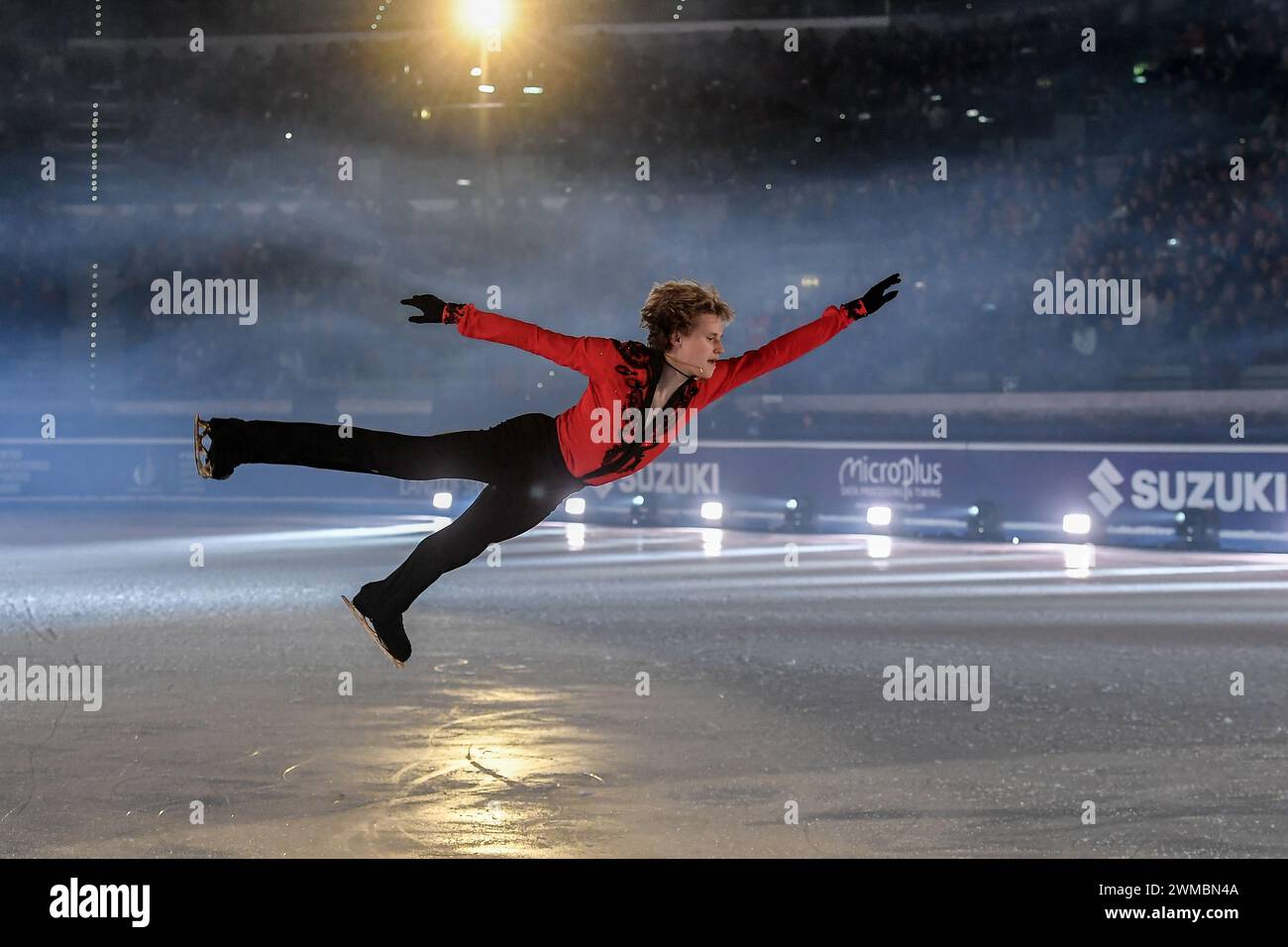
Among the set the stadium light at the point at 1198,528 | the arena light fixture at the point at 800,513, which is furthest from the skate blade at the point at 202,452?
the arena light fixture at the point at 800,513

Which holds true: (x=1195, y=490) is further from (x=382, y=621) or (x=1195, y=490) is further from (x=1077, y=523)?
(x=382, y=621)

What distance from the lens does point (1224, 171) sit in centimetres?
2238

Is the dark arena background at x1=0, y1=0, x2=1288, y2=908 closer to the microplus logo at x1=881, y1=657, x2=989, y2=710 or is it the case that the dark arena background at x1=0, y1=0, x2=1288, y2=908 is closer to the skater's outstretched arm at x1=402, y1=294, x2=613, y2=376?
the microplus logo at x1=881, y1=657, x2=989, y2=710

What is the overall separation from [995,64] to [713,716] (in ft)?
62.6

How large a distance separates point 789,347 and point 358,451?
1096 millimetres

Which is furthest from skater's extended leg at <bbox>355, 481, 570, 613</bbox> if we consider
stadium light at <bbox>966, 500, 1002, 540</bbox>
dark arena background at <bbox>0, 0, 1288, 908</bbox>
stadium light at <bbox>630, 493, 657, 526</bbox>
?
stadium light at <bbox>630, 493, 657, 526</bbox>

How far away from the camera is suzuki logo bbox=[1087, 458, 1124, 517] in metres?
18.5

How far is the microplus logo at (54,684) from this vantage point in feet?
29.3

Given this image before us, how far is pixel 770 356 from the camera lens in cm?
370

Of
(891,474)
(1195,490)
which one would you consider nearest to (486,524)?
(1195,490)

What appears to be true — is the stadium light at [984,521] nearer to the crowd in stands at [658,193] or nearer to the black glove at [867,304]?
the crowd in stands at [658,193]
